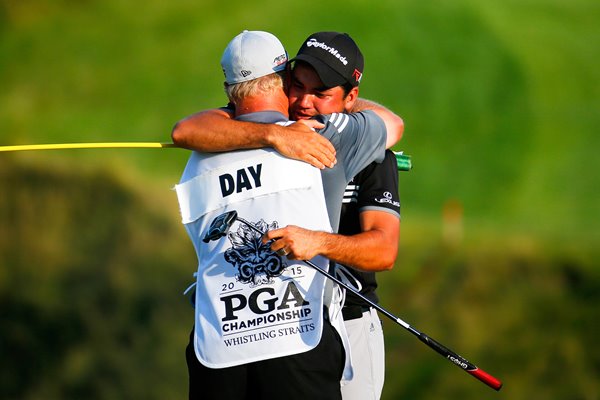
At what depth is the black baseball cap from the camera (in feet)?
13.2

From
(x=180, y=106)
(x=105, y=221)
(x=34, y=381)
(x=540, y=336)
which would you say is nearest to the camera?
(x=540, y=336)

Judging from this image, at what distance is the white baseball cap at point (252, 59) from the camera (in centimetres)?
378

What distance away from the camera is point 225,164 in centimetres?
378

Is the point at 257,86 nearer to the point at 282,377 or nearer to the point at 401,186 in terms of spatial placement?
the point at 282,377

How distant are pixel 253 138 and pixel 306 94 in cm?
45

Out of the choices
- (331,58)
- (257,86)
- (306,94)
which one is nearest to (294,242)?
(257,86)

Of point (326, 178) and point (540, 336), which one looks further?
point (540, 336)

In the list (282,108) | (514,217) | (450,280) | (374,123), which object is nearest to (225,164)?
(282,108)

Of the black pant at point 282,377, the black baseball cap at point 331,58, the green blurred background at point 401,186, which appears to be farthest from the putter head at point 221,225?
the green blurred background at point 401,186

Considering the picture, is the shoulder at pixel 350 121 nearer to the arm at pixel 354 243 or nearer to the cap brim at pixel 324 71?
the cap brim at pixel 324 71

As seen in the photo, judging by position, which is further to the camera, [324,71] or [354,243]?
[324,71]

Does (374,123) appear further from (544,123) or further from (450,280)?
(544,123)

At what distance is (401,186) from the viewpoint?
48.2 ft

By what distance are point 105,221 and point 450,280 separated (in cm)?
421
